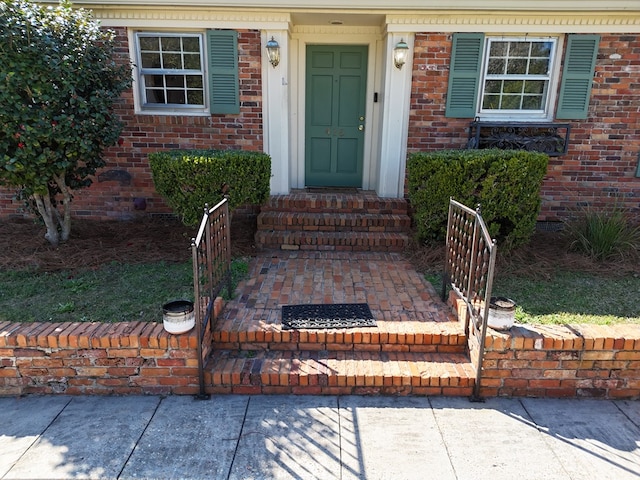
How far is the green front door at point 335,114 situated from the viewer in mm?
5801

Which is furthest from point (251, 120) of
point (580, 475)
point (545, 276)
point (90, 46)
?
point (580, 475)

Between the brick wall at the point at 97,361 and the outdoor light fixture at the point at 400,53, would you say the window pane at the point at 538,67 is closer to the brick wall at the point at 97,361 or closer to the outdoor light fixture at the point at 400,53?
the outdoor light fixture at the point at 400,53

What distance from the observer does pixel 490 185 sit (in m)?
4.18

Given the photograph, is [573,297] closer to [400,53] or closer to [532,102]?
[532,102]

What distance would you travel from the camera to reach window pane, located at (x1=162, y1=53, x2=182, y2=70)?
5.35 meters

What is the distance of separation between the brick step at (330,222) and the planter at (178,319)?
2348 millimetres

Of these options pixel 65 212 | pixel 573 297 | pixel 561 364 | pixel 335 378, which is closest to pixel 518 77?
pixel 573 297

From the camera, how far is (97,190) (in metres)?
5.59

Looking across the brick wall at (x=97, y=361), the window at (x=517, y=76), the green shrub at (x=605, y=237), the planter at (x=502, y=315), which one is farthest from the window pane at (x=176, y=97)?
the green shrub at (x=605, y=237)

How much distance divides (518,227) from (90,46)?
4606 millimetres

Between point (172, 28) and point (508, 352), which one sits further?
point (172, 28)

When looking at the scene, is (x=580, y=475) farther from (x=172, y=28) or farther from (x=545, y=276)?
(x=172, y=28)

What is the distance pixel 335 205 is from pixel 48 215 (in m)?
3.17

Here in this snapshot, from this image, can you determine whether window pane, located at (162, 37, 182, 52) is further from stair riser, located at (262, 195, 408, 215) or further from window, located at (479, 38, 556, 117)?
window, located at (479, 38, 556, 117)
